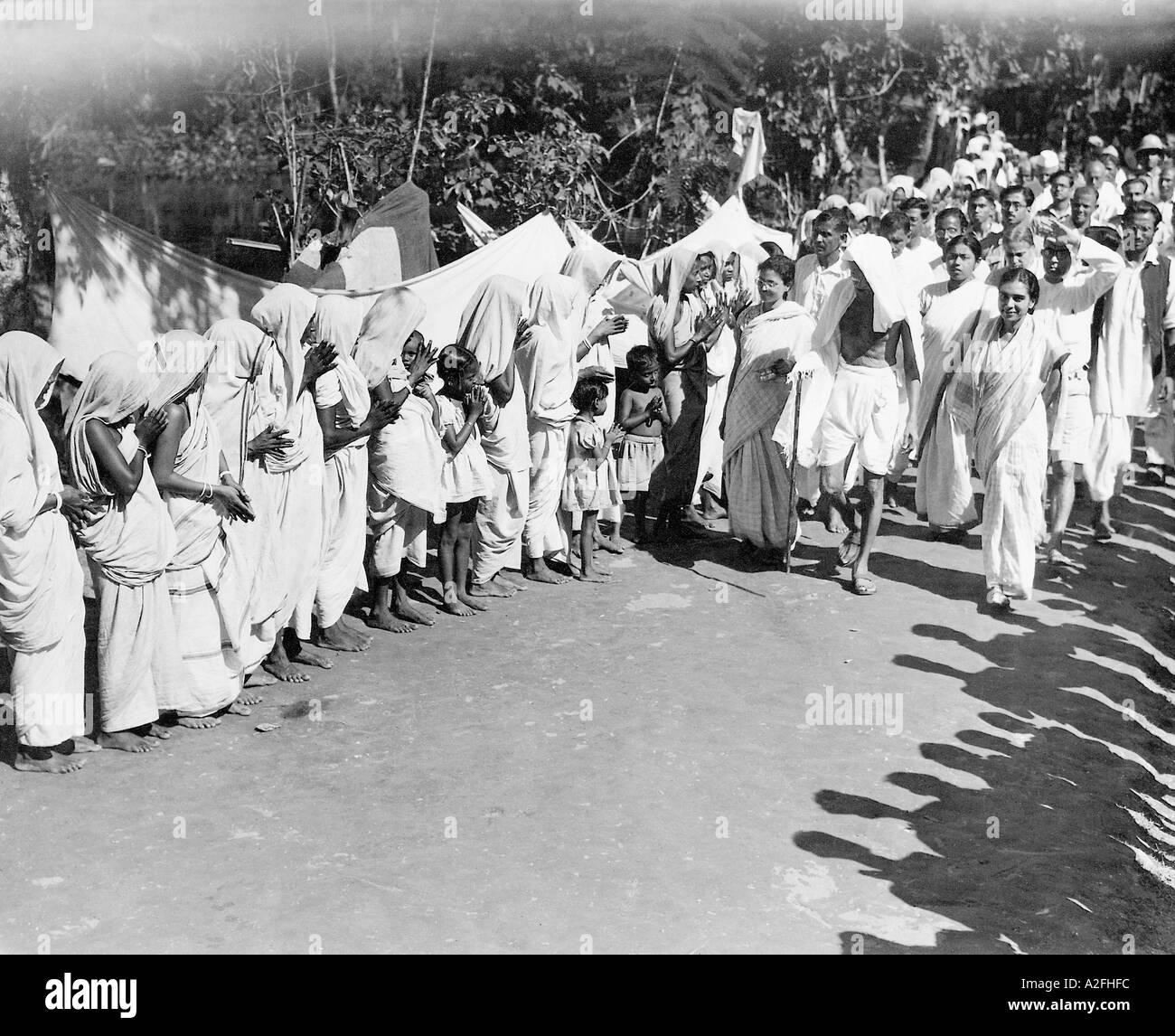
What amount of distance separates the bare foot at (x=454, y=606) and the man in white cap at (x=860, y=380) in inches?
87.1

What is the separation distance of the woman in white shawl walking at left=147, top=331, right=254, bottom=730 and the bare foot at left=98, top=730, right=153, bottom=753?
21 centimetres

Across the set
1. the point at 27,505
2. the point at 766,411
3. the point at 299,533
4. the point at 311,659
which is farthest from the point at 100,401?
the point at 766,411

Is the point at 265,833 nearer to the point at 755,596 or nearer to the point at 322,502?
the point at 322,502

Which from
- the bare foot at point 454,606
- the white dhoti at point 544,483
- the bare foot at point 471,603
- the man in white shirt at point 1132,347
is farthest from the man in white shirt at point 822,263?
the bare foot at point 454,606

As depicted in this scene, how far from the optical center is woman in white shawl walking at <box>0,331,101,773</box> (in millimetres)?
5652

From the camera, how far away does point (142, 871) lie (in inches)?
199

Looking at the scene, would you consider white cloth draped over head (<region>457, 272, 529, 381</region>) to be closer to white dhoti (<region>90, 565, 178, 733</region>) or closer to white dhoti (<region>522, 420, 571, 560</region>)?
white dhoti (<region>522, 420, 571, 560</region>)

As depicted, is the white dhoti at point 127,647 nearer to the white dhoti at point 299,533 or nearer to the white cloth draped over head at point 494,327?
the white dhoti at point 299,533

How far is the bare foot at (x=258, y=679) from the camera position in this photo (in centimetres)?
692

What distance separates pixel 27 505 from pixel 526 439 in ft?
10.8

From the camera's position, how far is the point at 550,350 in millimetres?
8508

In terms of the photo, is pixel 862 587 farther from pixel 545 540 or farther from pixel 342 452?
pixel 342 452

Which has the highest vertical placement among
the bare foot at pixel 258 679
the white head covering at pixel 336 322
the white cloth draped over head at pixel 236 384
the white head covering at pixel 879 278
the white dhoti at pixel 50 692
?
the white head covering at pixel 879 278
